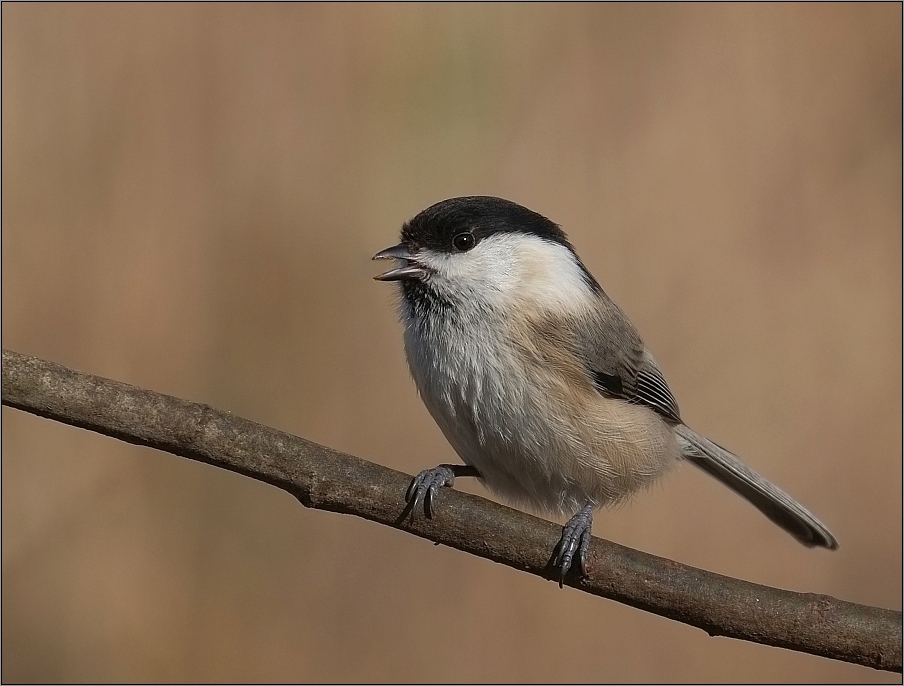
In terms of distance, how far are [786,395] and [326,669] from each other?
2178 mm

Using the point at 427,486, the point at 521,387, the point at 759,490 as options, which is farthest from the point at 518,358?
the point at 759,490

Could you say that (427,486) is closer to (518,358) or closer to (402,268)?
(518,358)

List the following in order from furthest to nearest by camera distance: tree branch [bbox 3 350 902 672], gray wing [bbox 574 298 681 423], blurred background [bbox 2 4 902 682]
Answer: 1. blurred background [bbox 2 4 902 682]
2. gray wing [bbox 574 298 681 423]
3. tree branch [bbox 3 350 902 672]

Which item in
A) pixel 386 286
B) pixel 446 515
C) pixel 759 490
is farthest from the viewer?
pixel 386 286

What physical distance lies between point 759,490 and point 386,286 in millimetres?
1456

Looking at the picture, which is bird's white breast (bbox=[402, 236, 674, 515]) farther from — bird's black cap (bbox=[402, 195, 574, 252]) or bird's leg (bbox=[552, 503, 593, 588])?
bird's leg (bbox=[552, 503, 593, 588])

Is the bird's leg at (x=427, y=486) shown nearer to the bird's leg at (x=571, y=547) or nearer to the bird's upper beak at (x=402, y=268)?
the bird's leg at (x=571, y=547)

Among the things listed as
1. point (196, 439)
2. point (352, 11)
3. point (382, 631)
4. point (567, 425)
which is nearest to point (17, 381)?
point (196, 439)

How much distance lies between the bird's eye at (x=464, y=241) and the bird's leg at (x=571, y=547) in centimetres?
76

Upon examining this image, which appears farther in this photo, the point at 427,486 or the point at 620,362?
the point at 620,362

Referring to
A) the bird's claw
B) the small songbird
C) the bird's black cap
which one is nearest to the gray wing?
the small songbird

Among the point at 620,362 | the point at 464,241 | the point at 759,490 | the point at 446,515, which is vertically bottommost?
the point at 446,515

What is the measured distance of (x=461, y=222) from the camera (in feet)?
7.38

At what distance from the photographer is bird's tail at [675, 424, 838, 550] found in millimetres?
2658
